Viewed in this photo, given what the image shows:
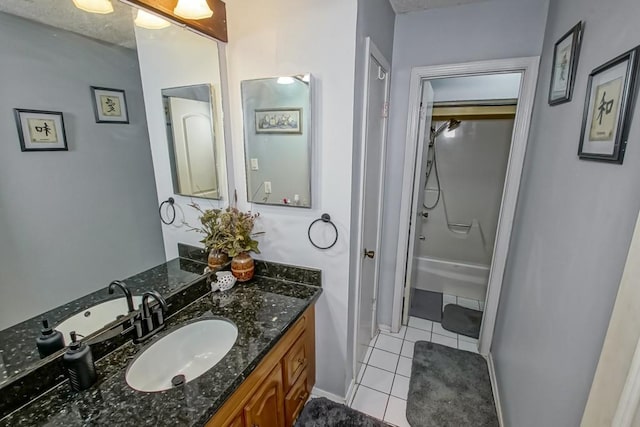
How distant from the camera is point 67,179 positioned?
99cm

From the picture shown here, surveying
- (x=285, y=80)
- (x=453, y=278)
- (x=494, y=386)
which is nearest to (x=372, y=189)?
(x=285, y=80)

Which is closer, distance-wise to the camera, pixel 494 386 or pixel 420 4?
pixel 420 4

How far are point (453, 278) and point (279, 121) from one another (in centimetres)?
256

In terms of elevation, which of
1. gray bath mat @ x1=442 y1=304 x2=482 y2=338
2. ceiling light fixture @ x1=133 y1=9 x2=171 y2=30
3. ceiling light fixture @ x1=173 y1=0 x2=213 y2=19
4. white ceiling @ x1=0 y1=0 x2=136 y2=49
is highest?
ceiling light fixture @ x1=173 y1=0 x2=213 y2=19

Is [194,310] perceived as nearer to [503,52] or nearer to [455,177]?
[503,52]

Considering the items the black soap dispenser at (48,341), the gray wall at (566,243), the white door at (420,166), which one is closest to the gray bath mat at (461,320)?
the white door at (420,166)

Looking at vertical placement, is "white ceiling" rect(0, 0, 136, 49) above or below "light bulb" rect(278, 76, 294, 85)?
above

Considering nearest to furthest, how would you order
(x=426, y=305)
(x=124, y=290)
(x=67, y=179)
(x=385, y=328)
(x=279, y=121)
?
(x=67, y=179) < (x=124, y=290) < (x=279, y=121) < (x=385, y=328) < (x=426, y=305)

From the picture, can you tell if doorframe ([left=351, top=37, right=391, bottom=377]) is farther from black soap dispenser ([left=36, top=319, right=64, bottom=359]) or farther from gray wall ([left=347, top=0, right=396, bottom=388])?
black soap dispenser ([left=36, top=319, right=64, bottom=359])

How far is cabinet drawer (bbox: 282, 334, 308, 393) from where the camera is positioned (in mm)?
1396

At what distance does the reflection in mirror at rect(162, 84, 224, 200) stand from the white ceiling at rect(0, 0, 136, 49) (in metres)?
0.27

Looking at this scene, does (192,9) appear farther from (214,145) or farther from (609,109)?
(609,109)

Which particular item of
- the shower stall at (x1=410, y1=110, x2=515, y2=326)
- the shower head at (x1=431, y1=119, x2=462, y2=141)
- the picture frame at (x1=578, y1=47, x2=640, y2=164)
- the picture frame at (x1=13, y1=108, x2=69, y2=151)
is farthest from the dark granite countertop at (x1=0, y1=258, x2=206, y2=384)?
the shower head at (x1=431, y1=119, x2=462, y2=141)

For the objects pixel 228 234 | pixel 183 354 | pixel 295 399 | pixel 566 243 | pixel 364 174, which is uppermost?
pixel 364 174
